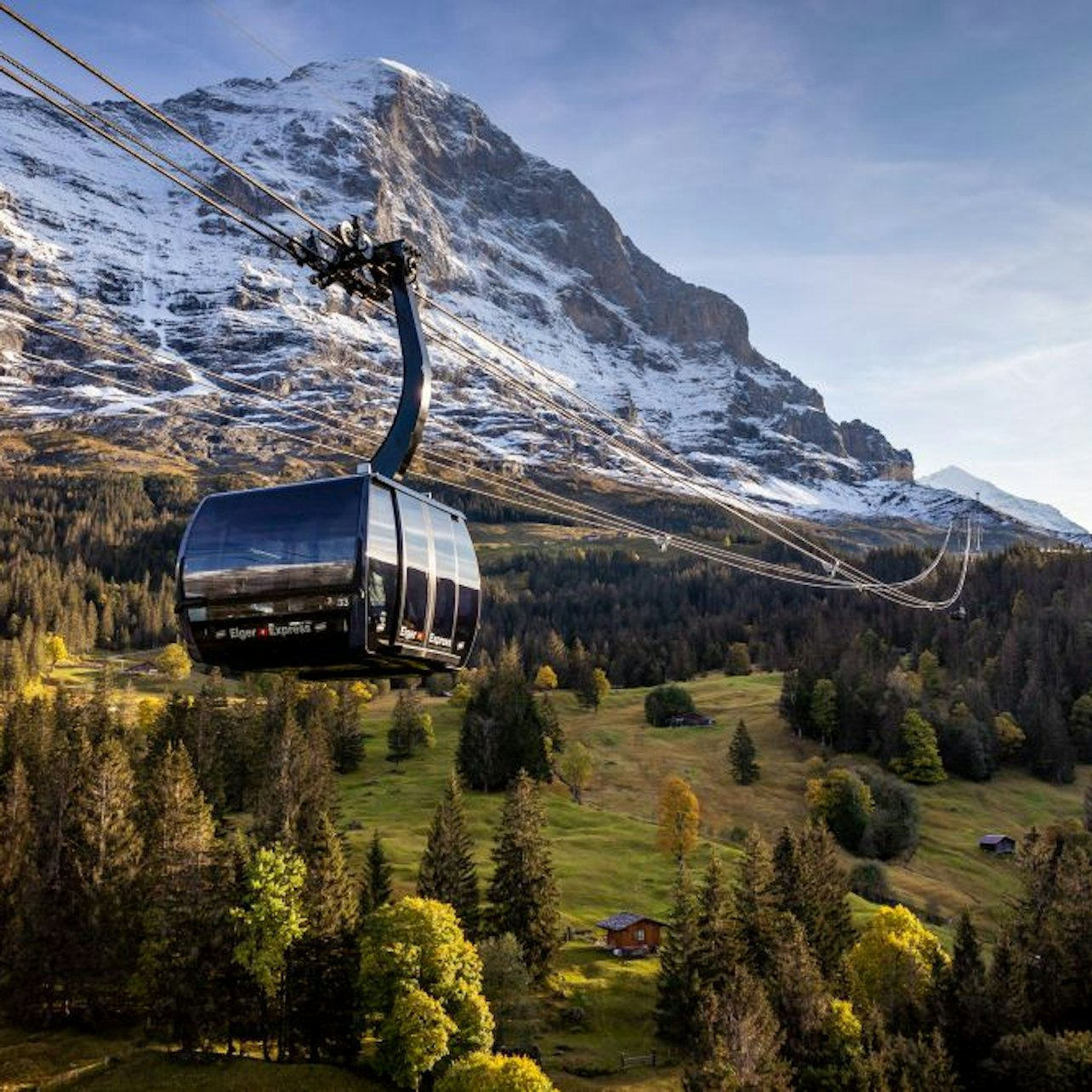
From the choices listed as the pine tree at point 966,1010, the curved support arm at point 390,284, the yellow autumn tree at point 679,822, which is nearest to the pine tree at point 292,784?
the yellow autumn tree at point 679,822

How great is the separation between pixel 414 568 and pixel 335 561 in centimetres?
164

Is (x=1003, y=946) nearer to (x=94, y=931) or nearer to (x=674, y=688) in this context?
(x=94, y=931)

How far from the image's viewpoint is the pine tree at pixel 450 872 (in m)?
64.4

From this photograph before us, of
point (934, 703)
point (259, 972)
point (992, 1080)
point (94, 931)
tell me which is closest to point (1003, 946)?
point (992, 1080)

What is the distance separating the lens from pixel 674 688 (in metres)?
146

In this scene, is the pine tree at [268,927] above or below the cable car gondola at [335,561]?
below

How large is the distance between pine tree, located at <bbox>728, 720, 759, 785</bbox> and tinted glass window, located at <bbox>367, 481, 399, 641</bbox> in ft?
341

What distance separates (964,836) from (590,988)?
59187mm

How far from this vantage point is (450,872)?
64688mm

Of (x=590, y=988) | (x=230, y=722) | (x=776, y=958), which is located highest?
(x=230, y=722)

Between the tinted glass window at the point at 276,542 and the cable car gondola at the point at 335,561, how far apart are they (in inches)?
0.9

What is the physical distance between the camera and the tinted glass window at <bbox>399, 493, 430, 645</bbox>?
1866 cm

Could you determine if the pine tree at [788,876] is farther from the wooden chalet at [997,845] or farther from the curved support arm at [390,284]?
the curved support arm at [390,284]

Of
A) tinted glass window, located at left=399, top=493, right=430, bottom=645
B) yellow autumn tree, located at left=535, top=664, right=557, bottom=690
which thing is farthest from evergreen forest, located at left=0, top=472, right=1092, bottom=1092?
yellow autumn tree, located at left=535, top=664, right=557, bottom=690
